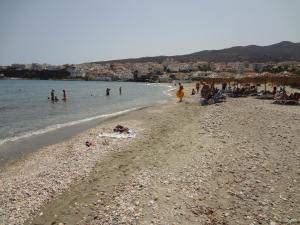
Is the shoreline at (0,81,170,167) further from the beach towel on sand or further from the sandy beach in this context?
the beach towel on sand

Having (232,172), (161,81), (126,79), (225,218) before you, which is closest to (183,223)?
(225,218)

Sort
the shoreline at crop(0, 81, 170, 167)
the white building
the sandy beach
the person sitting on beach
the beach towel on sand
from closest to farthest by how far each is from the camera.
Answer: the sandy beach, the shoreline at crop(0, 81, 170, 167), the beach towel on sand, the person sitting on beach, the white building

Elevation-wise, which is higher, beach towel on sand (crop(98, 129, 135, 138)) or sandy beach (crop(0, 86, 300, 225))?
sandy beach (crop(0, 86, 300, 225))

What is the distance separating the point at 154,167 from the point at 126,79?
148484mm

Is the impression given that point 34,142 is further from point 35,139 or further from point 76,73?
point 76,73

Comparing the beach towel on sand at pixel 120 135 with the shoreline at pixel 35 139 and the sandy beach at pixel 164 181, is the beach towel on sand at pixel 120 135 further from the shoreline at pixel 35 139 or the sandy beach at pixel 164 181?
the shoreline at pixel 35 139

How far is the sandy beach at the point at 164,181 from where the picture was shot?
6.65 meters

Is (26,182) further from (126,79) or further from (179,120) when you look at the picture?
(126,79)

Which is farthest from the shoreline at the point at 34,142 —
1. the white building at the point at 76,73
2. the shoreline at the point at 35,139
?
the white building at the point at 76,73

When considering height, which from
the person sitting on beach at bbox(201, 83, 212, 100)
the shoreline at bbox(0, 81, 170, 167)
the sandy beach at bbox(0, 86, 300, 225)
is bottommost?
the shoreline at bbox(0, 81, 170, 167)

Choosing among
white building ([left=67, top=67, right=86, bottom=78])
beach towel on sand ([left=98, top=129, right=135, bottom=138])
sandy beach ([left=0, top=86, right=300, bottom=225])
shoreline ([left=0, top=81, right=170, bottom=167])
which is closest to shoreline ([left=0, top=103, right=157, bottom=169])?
shoreline ([left=0, top=81, right=170, bottom=167])

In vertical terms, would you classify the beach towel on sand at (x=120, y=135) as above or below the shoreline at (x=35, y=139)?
above

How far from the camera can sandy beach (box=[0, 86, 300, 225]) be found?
6.65 metres

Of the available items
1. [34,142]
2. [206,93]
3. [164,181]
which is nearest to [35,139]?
[34,142]
